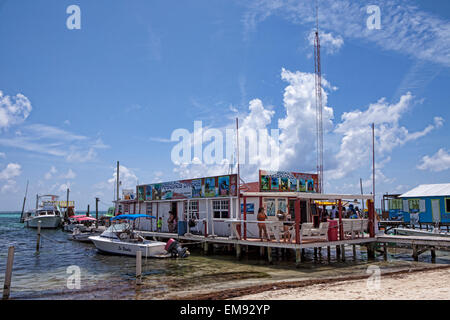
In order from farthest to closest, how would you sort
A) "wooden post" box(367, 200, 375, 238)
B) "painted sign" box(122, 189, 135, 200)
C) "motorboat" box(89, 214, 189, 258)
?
"painted sign" box(122, 189, 135, 200) → "motorboat" box(89, 214, 189, 258) → "wooden post" box(367, 200, 375, 238)

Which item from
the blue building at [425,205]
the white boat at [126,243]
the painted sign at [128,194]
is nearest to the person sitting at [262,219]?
the white boat at [126,243]

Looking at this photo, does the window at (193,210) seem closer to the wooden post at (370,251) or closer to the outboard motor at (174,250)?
the outboard motor at (174,250)

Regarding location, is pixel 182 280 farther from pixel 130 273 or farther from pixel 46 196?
pixel 46 196

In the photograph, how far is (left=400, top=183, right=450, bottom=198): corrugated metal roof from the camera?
3267cm

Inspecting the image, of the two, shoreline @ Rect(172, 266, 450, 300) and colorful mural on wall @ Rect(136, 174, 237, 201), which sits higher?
colorful mural on wall @ Rect(136, 174, 237, 201)

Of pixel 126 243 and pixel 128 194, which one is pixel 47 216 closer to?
pixel 128 194

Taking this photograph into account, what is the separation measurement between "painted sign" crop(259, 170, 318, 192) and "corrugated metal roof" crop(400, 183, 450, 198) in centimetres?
1582

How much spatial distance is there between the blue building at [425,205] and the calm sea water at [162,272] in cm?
1038

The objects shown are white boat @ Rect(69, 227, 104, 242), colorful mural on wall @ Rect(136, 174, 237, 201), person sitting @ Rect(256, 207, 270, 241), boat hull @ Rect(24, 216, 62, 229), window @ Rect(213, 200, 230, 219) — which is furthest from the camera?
boat hull @ Rect(24, 216, 62, 229)

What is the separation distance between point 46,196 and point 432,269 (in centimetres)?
6100

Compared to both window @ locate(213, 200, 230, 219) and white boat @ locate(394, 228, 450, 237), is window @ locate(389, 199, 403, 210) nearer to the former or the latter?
white boat @ locate(394, 228, 450, 237)

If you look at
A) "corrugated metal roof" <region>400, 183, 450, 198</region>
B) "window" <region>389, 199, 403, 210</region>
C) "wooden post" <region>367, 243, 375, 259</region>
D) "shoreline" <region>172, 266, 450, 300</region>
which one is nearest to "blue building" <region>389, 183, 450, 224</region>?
"corrugated metal roof" <region>400, 183, 450, 198</region>

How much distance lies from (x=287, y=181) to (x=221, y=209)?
15.1 ft
